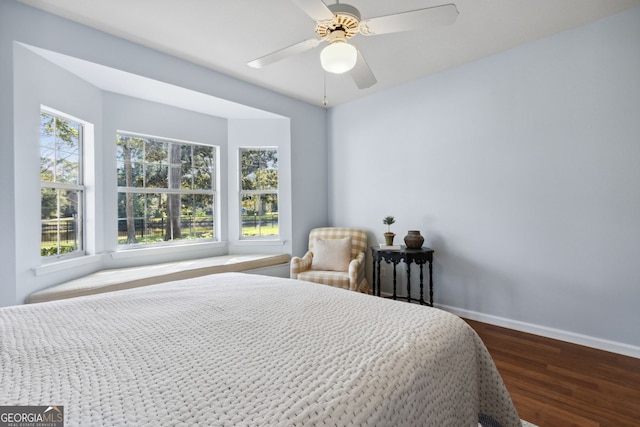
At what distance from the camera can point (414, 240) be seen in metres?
3.14

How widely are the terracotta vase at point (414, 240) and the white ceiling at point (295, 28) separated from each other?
1.77 m

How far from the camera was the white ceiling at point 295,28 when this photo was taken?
2125mm

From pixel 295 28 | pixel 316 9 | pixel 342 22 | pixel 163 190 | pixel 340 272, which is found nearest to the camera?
pixel 316 9

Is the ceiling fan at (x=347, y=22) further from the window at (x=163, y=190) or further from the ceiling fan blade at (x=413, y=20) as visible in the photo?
the window at (x=163, y=190)

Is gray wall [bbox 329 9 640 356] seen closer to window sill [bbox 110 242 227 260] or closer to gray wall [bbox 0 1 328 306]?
gray wall [bbox 0 1 328 306]

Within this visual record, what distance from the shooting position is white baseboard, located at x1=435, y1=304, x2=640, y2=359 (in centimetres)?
228

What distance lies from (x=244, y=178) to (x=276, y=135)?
29.9 inches

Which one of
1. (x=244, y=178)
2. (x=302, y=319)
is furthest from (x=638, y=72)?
(x=244, y=178)

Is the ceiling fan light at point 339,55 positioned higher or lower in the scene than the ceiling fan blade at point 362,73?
lower

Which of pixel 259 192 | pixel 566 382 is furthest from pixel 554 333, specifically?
pixel 259 192

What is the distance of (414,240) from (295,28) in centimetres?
231

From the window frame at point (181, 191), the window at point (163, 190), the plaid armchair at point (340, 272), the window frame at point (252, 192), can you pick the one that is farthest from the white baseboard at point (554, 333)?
the window at point (163, 190)

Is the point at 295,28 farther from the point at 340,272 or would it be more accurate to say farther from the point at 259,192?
the point at 340,272

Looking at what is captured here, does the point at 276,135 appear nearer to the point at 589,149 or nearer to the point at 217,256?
the point at 217,256
